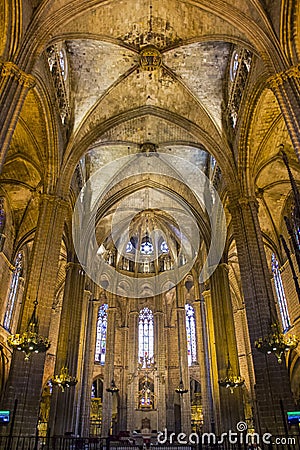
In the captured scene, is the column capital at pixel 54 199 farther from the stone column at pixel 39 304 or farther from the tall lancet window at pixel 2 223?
the tall lancet window at pixel 2 223

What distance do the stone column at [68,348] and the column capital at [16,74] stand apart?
11.6 m

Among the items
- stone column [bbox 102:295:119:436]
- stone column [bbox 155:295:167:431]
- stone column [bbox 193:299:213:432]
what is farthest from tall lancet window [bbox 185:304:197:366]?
stone column [bbox 102:295:119:436]

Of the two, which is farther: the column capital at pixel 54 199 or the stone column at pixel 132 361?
the stone column at pixel 132 361

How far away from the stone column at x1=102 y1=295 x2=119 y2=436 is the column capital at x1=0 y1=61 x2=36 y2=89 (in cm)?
2048

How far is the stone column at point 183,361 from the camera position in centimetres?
2477

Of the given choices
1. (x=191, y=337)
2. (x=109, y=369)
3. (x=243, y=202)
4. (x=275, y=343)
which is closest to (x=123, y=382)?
(x=109, y=369)

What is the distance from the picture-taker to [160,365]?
91.7 ft

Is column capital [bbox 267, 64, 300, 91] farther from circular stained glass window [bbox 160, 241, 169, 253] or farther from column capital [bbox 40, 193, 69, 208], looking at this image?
circular stained glass window [bbox 160, 241, 169, 253]

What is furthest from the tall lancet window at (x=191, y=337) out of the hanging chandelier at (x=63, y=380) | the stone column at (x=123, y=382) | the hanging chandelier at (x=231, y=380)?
the hanging chandelier at (x=63, y=380)

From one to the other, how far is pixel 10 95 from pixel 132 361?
899 inches

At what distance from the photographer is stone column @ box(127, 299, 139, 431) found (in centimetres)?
2665

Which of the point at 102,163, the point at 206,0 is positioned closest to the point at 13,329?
the point at 102,163

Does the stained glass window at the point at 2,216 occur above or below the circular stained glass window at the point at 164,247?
below

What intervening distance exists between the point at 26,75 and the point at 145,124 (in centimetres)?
1083
